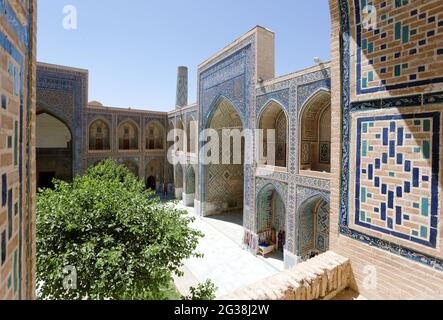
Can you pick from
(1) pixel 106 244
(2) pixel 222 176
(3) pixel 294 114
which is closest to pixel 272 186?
(3) pixel 294 114

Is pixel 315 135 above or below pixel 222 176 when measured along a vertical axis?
above

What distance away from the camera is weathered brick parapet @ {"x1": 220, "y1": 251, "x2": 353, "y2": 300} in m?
1.98

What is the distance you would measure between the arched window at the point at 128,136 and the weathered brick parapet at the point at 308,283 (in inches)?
588

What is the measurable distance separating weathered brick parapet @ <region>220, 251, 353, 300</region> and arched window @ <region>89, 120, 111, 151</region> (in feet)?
47.9

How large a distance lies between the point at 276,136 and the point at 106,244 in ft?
20.5

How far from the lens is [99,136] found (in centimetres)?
1480

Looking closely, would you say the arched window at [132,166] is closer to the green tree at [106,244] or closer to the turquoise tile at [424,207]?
the green tree at [106,244]

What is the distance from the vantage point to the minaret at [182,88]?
739 inches

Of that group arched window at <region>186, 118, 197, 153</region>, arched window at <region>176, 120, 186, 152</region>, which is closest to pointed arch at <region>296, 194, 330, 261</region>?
arched window at <region>186, 118, 197, 153</region>

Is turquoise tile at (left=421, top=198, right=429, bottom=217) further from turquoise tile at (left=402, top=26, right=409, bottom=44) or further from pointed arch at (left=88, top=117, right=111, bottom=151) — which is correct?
pointed arch at (left=88, top=117, right=111, bottom=151)

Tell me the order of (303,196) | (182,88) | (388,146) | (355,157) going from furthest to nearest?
(182,88), (303,196), (355,157), (388,146)

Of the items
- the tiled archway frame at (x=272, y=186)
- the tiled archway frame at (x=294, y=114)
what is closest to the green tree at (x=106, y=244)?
the tiled archway frame at (x=294, y=114)

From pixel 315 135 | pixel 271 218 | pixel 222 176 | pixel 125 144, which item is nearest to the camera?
pixel 315 135

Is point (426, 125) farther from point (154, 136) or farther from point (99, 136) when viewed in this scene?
point (154, 136)
